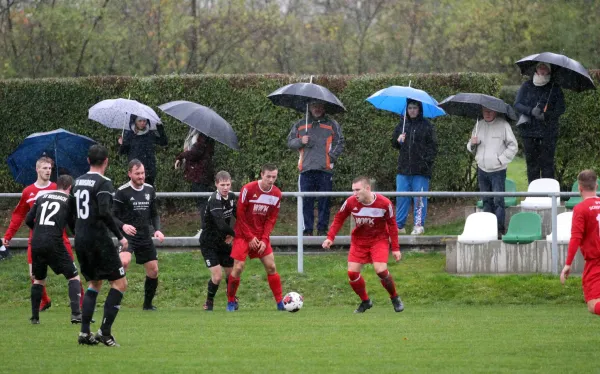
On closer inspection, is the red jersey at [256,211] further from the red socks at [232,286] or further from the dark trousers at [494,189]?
→ the dark trousers at [494,189]

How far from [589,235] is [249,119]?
997 cm

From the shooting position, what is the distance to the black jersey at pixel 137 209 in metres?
13.8

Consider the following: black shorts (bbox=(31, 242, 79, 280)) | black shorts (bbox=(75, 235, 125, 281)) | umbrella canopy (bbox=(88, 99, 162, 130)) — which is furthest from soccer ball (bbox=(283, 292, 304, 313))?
umbrella canopy (bbox=(88, 99, 162, 130))

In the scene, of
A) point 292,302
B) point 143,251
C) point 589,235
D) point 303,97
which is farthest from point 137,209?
point 589,235

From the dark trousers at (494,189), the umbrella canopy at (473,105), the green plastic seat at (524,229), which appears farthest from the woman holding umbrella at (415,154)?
the green plastic seat at (524,229)

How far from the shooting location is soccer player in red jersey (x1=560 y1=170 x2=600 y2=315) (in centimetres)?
1034

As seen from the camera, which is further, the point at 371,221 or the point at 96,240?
the point at 371,221

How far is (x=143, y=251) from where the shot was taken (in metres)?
14.0

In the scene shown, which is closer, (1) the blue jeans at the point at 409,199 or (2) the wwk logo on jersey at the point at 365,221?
(2) the wwk logo on jersey at the point at 365,221

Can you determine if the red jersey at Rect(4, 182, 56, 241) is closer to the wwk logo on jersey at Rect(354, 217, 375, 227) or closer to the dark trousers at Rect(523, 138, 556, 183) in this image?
the wwk logo on jersey at Rect(354, 217, 375, 227)

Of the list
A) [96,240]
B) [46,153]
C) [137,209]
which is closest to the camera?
[96,240]

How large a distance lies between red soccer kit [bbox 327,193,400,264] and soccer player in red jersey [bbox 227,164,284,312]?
92 cm

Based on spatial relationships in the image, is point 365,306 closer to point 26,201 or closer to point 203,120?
point 203,120

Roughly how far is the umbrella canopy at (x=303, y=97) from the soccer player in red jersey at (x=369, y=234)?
371 cm
